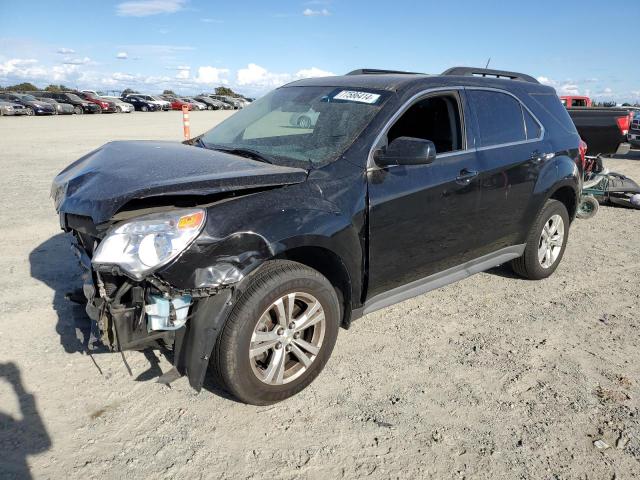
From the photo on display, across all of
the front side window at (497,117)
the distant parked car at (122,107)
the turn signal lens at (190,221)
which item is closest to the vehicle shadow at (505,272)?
the front side window at (497,117)

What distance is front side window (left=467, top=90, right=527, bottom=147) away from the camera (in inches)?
160

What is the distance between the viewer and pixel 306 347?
3064mm

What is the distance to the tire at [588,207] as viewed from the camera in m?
7.49

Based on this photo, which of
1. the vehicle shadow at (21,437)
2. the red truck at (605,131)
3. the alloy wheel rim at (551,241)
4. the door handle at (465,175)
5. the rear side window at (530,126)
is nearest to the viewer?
the vehicle shadow at (21,437)

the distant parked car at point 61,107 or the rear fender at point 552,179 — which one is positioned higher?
the rear fender at point 552,179

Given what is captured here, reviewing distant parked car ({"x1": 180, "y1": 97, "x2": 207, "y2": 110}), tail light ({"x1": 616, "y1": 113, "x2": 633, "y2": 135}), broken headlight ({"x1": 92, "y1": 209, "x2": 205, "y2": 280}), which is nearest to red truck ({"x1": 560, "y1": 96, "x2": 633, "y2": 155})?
tail light ({"x1": 616, "y1": 113, "x2": 633, "y2": 135})

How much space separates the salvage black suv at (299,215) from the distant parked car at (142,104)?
45749 mm

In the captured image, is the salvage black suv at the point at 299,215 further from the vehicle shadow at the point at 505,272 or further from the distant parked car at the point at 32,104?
the distant parked car at the point at 32,104

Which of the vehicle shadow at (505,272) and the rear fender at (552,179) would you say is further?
the vehicle shadow at (505,272)

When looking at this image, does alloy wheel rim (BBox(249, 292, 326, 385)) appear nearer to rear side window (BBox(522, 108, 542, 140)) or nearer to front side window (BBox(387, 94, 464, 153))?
front side window (BBox(387, 94, 464, 153))

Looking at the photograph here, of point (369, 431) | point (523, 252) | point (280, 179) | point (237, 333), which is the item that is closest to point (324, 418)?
point (369, 431)

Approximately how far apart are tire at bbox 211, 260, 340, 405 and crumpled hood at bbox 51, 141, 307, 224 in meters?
0.51

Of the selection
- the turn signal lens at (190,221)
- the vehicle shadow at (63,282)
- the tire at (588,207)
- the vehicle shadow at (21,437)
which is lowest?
the vehicle shadow at (21,437)

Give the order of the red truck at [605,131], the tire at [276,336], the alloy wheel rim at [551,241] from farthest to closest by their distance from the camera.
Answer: the red truck at [605,131] → the alloy wheel rim at [551,241] → the tire at [276,336]
